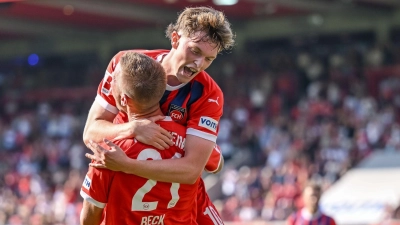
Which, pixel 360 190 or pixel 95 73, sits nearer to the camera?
pixel 360 190

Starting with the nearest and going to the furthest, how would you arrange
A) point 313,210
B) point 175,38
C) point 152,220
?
point 152,220 < point 175,38 < point 313,210

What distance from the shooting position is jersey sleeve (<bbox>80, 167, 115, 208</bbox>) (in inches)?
142

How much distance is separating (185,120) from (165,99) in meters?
0.16

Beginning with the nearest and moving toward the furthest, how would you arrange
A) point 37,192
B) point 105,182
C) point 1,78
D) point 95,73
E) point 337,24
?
point 105,182
point 37,192
point 337,24
point 95,73
point 1,78

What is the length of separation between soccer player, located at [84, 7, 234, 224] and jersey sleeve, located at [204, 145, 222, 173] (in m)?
0.32

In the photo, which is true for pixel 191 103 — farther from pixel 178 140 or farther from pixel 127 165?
pixel 127 165

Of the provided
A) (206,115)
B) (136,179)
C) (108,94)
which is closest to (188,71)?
(206,115)

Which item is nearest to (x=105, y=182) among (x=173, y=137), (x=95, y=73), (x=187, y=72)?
(x=173, y=137)

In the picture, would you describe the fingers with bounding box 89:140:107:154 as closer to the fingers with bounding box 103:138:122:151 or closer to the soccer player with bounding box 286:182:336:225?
the fingers with bounding box 103:138:122:151

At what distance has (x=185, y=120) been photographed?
3.93m

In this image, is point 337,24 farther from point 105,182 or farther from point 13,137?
point 105,182

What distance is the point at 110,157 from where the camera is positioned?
3502 mm

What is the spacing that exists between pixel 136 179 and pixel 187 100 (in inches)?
22.0

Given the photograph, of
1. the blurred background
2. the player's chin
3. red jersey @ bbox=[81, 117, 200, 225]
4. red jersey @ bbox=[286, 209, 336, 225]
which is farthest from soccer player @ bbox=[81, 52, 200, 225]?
the blurred background
